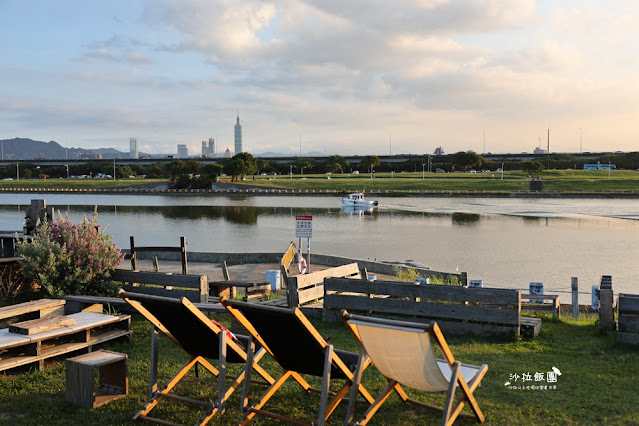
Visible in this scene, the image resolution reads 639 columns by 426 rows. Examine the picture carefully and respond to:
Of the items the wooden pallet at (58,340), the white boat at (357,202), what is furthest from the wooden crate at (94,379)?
the white boat at (357,202)

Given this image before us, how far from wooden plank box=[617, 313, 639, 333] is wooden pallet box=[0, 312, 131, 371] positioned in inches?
253

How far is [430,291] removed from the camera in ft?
27.1

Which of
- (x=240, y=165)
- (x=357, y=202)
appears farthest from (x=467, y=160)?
(x=357, y=202)

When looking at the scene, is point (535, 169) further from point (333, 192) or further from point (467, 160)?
point (333, 192)

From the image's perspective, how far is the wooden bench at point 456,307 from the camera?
806 centimetres

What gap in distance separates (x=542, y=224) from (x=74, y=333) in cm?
4284

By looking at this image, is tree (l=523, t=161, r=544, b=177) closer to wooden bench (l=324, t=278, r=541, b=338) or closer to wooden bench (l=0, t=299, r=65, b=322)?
wooden bench (l=324, t=278, r=541, b=338)

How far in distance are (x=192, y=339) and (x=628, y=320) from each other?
5.65 metres

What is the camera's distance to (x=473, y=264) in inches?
973

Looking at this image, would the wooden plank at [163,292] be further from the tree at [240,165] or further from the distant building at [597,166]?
the distant building at [597,166]

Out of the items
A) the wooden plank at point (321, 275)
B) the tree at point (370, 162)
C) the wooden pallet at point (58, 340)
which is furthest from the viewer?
the tree at point (370, 162)

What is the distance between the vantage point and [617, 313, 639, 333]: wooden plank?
7.60 m

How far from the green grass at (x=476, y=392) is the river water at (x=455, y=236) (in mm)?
7200

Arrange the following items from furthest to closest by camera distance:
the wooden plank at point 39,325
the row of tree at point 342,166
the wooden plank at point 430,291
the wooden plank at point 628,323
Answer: the row of tree at point 342,166 → the wooden plank at point 430,291 → the wooden plank at point 628,323 → the wooden plank at point 39,325
